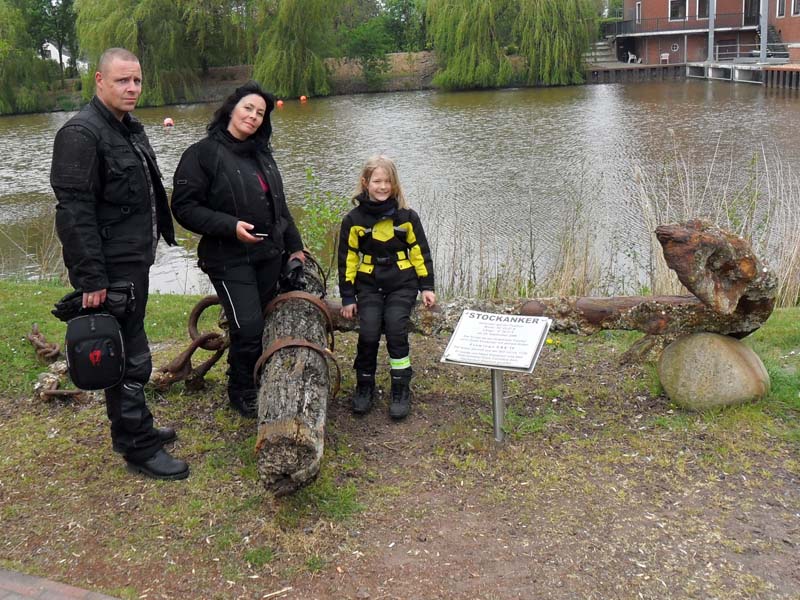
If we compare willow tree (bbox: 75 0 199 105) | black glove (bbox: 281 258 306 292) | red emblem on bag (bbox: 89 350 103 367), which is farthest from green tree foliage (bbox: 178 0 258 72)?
red emblem on bag (bbox: 89 350 103 367)

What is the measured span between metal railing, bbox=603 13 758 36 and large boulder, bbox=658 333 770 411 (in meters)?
46.8

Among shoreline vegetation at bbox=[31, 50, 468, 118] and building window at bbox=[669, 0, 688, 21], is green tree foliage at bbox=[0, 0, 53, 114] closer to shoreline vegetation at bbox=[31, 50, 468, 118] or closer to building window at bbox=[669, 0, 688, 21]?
shoreline vegetation at bbox=[31, 50, 468, 118]

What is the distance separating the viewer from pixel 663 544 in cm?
363

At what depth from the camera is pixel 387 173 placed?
4699mm

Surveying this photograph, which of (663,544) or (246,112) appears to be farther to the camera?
(246,112)

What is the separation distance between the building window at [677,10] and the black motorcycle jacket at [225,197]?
49136mm

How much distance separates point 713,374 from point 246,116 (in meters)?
2.96

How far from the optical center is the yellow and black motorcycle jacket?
4793 mm

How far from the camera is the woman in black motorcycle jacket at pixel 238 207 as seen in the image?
4.28 meters

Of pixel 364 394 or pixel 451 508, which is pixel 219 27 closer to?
pixel 364 394

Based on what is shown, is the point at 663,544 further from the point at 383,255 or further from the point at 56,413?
the point at 56,413

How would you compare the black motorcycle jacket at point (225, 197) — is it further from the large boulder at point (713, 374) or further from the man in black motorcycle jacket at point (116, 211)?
the large boulder at point (713, 374)

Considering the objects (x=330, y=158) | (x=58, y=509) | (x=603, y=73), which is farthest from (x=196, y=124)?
(x=58, y=509)

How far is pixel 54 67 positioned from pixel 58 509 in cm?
4531
